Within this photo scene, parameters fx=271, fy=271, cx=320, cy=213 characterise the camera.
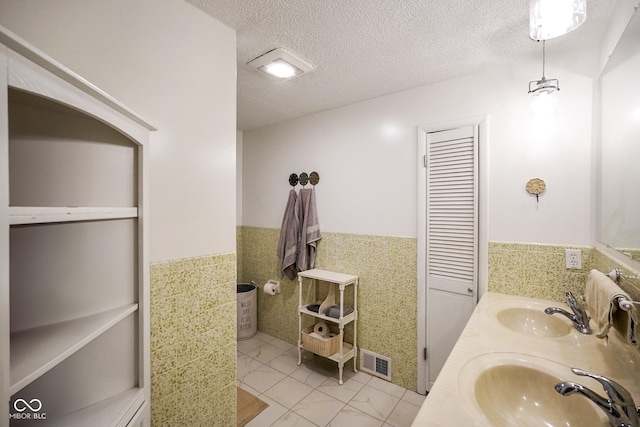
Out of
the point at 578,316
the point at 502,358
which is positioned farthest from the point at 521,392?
the point at 578,316

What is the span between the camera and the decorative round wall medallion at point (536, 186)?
Answer: 1568 millimetres

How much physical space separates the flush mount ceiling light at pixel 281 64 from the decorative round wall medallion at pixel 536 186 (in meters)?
1.51

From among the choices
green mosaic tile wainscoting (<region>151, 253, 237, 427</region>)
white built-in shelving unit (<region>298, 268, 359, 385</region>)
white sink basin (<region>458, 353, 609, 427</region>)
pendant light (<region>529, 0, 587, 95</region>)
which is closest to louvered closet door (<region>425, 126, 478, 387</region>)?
white built-in shelving unit (<region>298, 268, 359, 385</region>)

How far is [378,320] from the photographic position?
86.7 inches

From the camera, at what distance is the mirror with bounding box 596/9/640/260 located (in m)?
0.91

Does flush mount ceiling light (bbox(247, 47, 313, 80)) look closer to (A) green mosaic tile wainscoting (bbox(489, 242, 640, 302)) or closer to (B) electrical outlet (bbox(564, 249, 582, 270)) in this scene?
(A) green mosaic tile wainscoting (bbox(489, 242, 640, 302))

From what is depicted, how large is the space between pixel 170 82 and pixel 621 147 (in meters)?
1.84

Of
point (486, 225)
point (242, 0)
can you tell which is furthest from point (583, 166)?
point (242, 0)

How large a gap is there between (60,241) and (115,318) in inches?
10.7

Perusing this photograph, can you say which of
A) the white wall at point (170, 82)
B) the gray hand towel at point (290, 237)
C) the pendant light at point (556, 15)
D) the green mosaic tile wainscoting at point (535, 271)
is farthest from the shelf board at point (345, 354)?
the pendant light at point (556, 15)

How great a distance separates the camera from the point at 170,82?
114cm

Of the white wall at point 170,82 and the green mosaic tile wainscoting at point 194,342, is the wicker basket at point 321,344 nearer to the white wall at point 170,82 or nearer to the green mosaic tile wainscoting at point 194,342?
the green mosaic tile wainscoting at point 194,342

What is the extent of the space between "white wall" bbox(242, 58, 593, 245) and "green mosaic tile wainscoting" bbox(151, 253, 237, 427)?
4.28 ft

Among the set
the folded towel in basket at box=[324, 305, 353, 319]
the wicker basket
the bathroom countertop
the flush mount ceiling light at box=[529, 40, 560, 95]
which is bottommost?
the wicker basket
